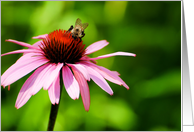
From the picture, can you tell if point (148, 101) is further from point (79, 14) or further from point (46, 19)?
point (46, 19)

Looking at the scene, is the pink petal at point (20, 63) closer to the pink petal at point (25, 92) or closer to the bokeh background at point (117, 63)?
the pink petal at point (25, 92)

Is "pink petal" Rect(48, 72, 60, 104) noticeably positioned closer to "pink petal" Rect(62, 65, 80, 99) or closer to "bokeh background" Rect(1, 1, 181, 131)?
"pink petal" Rect(62, 65, 80, 99)

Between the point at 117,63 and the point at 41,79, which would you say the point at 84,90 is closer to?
the point at 41,79

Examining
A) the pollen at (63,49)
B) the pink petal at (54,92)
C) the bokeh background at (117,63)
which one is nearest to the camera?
the pink petal at (54,92)

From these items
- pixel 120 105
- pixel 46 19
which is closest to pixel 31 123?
pixel 120 105

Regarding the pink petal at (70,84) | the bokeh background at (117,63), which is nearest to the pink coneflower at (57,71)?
the pink petal at (70,84)

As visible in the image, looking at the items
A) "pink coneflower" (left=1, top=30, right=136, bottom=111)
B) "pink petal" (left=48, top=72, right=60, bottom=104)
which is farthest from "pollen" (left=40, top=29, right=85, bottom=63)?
"pink petal" (left=48, top=72, right=60, bottom=104)

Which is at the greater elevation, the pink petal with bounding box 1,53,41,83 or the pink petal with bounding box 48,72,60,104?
the pink petal with bounding box 1,53,41,83

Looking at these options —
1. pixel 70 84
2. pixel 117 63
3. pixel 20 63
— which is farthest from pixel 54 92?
pixel 117 63
